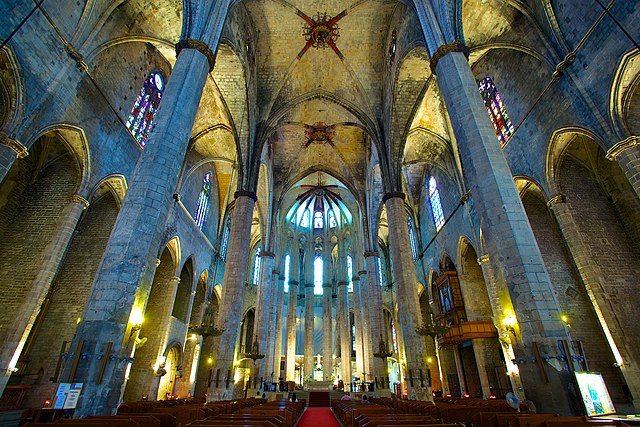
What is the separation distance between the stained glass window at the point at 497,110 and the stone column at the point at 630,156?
17.1 ft

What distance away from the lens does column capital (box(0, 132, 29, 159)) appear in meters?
8.05

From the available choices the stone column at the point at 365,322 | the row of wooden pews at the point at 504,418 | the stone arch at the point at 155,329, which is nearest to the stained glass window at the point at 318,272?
the stone column at the point at 365,322

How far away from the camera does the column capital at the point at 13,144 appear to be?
26.4 feet

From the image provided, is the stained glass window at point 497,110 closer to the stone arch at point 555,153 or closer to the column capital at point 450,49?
the stone arch at point 555,153

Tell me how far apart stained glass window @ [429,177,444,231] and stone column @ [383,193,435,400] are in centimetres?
558

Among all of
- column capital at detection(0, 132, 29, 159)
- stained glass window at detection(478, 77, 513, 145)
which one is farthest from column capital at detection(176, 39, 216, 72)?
stained glass window at detection(478, 77, 513, 145)

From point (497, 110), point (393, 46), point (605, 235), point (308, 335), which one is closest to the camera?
point (605, 235)

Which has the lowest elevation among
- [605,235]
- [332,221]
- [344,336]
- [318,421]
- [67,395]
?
[318,421]

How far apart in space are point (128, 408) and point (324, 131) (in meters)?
19.6

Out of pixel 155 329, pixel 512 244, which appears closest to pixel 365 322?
pixel 155 329

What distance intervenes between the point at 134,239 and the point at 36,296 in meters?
5.74

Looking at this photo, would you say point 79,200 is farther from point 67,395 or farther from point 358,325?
point 358,325

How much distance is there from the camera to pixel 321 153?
25.9 m

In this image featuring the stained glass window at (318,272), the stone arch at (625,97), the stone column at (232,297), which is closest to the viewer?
the stone arch at (625,97)
